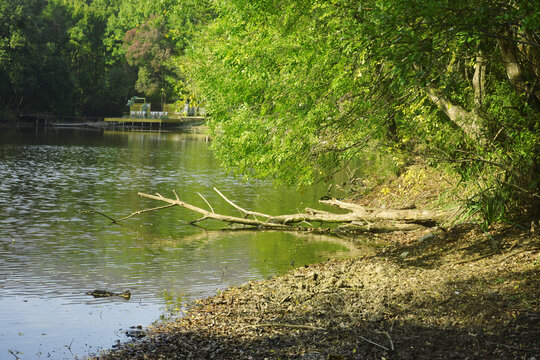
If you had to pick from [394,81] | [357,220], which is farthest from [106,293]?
[357,220]

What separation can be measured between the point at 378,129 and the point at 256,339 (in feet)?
21.7

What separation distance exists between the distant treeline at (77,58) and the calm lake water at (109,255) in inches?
1778

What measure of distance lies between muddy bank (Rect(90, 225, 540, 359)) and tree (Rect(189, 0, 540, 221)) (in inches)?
69.1

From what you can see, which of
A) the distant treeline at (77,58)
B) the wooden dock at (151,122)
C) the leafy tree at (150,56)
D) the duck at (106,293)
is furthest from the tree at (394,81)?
the wooden dock at (151,122)

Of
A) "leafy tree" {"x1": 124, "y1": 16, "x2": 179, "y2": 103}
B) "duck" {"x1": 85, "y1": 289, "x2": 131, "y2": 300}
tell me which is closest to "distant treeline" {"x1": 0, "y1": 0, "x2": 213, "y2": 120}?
"leafy tree" {"x1": 124, "y1": 16, "x2": 179, "y2": 103}

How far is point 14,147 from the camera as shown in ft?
158

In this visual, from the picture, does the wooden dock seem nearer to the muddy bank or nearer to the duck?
the duck

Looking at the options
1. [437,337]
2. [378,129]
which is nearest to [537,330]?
[437,337]

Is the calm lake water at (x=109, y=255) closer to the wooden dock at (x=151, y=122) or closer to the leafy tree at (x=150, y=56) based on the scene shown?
the leafy tree at (x=150, y=56)

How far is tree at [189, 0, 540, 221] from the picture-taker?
9195 mm

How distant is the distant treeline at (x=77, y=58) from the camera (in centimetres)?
7675

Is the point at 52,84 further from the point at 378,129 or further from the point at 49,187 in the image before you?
the point at 378,129

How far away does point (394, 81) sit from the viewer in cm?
947

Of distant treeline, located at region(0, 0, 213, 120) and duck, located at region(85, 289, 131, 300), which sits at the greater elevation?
distant treeline, located at region(0, 0, 213, 120)
